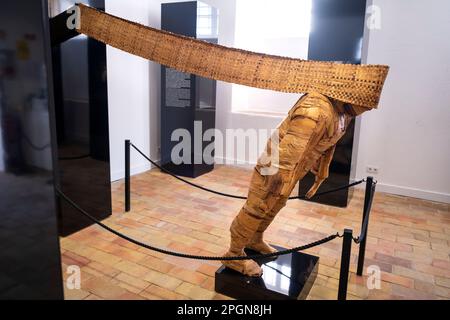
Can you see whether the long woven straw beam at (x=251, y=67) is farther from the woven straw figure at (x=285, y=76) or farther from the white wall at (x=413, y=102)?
the white wall at (x=413, y=102)

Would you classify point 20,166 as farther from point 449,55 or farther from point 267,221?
point 449,55

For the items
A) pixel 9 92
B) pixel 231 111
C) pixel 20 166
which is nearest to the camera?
pixel 9 92

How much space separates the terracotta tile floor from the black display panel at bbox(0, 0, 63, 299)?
2.83 ft

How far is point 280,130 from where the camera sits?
2.36 metres

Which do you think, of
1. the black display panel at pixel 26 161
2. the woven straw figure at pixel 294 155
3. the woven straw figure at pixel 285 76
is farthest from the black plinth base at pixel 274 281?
the black display panel at pixel 26 161

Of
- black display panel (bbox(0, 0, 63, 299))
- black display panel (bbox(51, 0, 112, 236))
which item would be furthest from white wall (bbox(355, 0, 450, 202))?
black display panel (bbox(0, 0, 63, 299))

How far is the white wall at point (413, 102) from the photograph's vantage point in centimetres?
503

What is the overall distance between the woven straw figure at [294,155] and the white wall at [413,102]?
10.9ft

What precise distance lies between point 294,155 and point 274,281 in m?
1.02

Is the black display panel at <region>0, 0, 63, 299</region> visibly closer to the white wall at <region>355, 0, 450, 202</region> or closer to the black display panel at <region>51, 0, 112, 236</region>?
the black display panel at <region>51, 0, 112, 236</region>
